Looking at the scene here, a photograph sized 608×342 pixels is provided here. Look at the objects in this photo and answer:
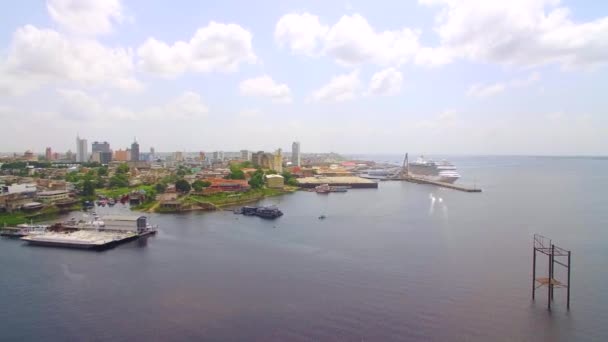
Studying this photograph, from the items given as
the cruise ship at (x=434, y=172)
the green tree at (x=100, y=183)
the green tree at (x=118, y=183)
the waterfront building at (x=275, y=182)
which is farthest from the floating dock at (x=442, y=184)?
the green tree at (x=100, y=183)

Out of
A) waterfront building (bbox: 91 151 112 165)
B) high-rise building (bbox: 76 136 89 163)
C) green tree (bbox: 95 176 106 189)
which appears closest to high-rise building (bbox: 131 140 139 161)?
waterfront building (bbox: 91 151 112 165)

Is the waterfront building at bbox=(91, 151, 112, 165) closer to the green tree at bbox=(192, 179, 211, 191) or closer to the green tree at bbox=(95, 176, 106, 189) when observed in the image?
the green tree at bbox=(95, 176, 106, 189)

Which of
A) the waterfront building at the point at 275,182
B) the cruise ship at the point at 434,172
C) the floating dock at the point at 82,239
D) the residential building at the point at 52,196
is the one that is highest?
the cruise ship at the point at 434,172

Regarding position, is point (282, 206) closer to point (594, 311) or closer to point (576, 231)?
point (576, 231)

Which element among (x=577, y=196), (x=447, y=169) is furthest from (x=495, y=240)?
(x=447, y=169)

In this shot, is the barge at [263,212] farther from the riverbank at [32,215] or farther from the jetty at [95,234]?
the riverbank at [32,215]

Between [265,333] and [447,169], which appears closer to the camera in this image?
[265,333]
